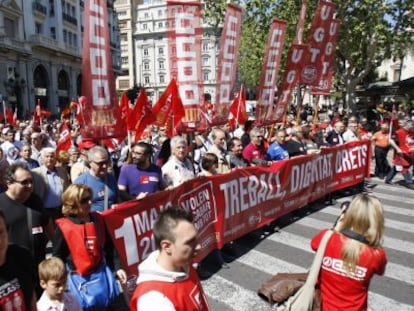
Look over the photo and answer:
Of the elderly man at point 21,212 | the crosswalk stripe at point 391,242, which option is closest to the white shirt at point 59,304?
the elderly man at point 21,212

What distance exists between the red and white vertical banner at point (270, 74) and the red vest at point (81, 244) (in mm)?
6193

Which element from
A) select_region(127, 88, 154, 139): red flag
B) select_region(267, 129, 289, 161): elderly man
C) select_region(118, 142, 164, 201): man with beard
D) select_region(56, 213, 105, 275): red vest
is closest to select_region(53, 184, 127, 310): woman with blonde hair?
select_region(56, 213, 105, 275): red vest

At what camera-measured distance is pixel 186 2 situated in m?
6.36

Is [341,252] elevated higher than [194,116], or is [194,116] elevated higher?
[194,116]

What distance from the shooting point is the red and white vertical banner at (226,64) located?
779 cm

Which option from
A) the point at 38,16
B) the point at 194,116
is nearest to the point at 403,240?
the point at 194,116

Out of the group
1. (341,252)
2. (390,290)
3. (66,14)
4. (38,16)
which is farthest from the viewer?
(66,14)

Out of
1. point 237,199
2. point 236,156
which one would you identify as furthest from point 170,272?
point 236,156

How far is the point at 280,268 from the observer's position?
5.54 meters

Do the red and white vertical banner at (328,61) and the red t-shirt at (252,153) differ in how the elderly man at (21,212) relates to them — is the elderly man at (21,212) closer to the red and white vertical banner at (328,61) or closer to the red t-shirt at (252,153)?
the red t-shirt at (252,153)

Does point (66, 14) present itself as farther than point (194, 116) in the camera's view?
Yes

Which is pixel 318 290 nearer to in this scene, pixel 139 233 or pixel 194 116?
pixel 139 233

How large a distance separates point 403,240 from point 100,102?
5.05 metres

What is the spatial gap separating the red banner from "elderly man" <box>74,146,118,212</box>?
32 cm
